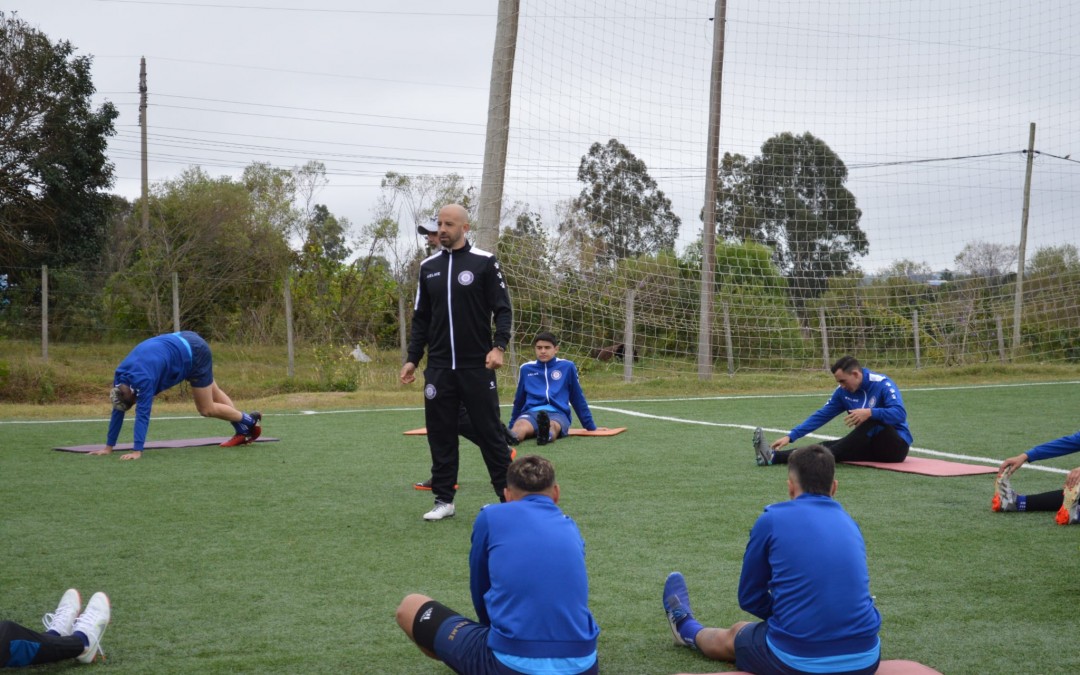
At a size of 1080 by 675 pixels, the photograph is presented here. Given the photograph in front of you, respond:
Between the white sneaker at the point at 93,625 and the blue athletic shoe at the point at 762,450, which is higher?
the blue athletic shoe at the point at 762,450

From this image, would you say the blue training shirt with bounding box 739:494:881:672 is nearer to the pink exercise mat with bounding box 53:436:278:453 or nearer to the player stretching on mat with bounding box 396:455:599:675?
the player stretching on mat with bounding box 396:455:599:675

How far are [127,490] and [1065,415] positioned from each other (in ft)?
32.3

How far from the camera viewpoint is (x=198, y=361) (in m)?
9.27

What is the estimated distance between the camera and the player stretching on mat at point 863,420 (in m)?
7.57

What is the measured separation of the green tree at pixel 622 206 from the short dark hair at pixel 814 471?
1204 centimetres

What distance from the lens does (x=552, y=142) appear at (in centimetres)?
1435

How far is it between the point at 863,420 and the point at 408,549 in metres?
3.96

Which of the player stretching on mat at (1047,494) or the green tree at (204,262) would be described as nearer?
the player stretching on mat at (1047,494)

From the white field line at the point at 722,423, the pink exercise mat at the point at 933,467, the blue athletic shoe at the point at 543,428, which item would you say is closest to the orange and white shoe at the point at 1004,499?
the pink exercise mat at the point at 933,467

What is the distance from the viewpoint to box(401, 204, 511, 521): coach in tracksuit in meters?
5.95

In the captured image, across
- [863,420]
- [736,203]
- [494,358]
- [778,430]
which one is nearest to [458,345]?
[494,358]

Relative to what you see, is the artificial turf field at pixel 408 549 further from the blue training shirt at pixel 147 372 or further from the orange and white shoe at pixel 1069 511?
the blue training shirt at pixel 147 372

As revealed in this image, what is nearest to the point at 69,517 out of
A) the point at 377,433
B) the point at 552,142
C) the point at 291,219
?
the point at 377,433

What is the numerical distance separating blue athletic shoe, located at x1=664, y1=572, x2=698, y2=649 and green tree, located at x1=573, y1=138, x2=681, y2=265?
38.0 ft
